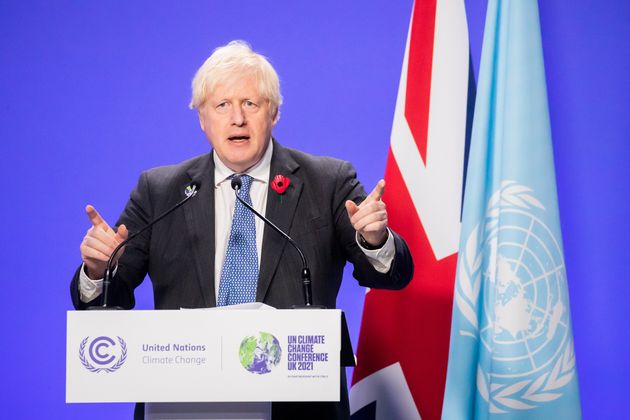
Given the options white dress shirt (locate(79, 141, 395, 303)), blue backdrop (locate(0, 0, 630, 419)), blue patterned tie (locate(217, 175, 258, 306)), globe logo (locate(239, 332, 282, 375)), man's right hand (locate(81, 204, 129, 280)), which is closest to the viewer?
globe logo (locate(239, 332, 282, 375))

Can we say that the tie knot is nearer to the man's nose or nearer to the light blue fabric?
the man's nose

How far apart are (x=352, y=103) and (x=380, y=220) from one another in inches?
56.2

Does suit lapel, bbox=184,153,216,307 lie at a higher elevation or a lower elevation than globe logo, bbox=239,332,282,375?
higher

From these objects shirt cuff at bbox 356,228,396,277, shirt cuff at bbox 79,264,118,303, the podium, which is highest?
shirt cuff at bbox 356,228,396,277

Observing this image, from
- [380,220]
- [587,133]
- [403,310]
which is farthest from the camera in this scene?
[587,133]

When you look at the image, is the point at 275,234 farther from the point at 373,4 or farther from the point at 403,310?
the point at 373,4

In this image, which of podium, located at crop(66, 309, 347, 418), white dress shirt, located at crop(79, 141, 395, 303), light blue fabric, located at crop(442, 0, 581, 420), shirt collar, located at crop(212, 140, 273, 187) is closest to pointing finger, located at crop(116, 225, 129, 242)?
white dress shirt, located at crop(79, 141, 395, 303)

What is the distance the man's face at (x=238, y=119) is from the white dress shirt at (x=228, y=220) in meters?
0.06

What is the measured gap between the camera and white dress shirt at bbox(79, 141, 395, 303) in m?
2.08

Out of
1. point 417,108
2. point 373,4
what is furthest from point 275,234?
point 373,4

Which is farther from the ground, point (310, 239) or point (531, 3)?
point (531, 3)

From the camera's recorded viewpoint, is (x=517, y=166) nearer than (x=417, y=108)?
Yes

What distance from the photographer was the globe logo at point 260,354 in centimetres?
163

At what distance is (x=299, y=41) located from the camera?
337 cm
